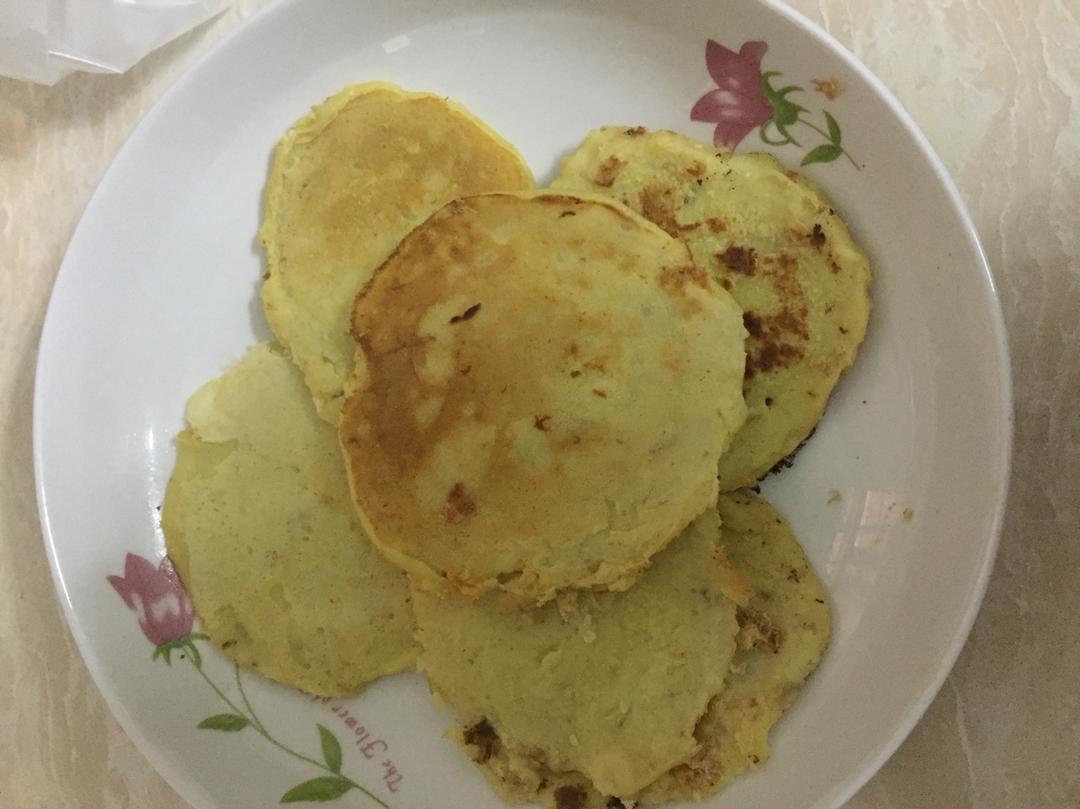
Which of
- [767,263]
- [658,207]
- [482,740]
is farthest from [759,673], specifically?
[658,207]

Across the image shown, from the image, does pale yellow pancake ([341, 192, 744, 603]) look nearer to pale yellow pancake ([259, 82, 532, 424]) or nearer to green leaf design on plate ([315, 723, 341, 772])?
pale yellow pancake ([259, 82, 532, 424])

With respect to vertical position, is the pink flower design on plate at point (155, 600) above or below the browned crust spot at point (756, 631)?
above

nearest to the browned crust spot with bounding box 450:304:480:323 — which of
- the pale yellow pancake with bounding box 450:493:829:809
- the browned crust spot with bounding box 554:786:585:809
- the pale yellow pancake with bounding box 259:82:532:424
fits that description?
the pale yellow pancake with bounding box 259:82:532:424

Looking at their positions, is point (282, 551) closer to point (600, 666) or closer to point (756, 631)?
point (600, 666)

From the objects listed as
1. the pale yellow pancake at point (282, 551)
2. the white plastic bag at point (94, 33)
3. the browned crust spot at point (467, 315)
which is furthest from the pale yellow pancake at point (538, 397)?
the white plastic bag at point (94, 33)

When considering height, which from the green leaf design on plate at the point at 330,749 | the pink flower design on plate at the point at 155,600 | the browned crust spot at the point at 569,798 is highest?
the pink flower design on plate at the point at 155,600

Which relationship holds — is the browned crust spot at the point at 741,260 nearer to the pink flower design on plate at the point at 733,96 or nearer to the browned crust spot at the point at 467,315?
the pink flower design on plate at the point at 733,96

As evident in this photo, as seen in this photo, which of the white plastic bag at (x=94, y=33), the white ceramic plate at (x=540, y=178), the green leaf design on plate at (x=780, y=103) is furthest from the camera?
the white plastic bag at (x=94, y=33)
